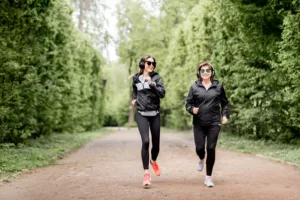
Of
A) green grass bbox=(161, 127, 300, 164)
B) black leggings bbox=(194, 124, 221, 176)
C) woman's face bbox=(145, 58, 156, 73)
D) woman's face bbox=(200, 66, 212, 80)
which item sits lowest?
green grass bbox=(161, 127, 300, 164)

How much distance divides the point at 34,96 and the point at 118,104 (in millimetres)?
47681

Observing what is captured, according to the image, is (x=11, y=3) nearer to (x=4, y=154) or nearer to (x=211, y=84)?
(x=4, y=154)

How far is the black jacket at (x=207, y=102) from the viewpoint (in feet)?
23.8

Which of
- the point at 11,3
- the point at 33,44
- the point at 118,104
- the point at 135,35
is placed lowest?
the point at 118,104

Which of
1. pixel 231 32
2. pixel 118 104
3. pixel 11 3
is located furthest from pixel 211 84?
pixel 118 104

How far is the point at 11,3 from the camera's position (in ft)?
47.0

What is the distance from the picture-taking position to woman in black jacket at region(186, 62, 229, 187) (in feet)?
23.8

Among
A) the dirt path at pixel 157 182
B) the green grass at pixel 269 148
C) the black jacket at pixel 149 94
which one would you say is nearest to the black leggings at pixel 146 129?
the black jacket at pixel 149 94

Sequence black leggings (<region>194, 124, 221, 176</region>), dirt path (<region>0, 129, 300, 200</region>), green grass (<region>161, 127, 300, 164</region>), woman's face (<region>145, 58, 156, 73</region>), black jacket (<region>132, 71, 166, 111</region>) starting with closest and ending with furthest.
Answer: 1. dirt path (<region>0, 129, 300, 200</region>)
2. black leggings (<region>194, 124, 221, 176</region>)
3. black jacket (<region>132, 71, 166, 111</region>)
4. woman's face (<region>145, 58, 156, 73</region>)
5. green grass (<region>161, 127, 300, 164</region>)

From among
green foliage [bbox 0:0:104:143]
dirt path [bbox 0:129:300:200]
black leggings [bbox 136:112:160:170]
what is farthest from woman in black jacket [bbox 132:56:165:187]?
green foliage [bbox 0:0:104:143]

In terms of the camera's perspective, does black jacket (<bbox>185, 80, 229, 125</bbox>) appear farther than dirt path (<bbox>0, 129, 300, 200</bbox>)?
Yes

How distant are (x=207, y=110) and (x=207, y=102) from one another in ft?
0.49

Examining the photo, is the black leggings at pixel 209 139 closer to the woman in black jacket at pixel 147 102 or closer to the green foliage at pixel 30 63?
the woman in black jacket at pixel 147 102

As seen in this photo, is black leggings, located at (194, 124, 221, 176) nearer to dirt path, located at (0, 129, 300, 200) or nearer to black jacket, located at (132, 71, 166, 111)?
dirt path, located at (0, 129, 300, 200)
